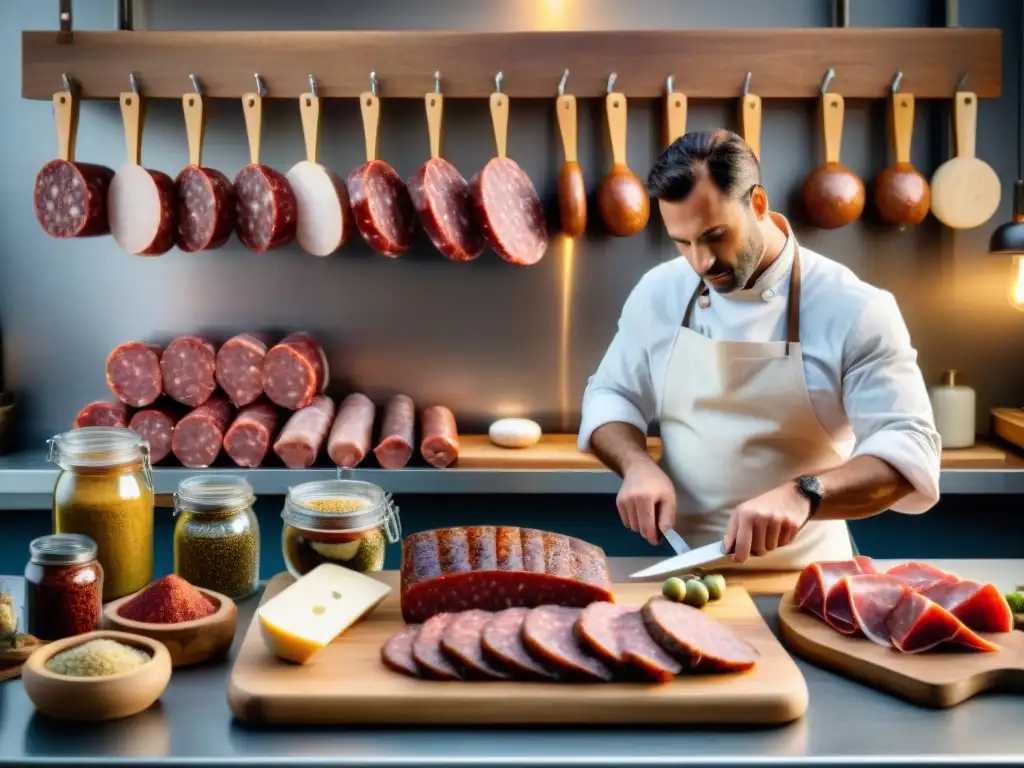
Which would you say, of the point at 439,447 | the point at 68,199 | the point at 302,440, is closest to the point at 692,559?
the point at 439,447

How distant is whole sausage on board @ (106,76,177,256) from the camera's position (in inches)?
125

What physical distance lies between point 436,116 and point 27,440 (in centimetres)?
174

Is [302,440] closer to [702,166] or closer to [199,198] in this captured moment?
[199,198]

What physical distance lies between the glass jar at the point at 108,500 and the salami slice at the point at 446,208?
1538 mm

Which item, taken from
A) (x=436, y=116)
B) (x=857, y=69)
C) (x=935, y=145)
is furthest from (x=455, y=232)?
(x=935, y=145)

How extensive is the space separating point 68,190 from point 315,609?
2.09 metres

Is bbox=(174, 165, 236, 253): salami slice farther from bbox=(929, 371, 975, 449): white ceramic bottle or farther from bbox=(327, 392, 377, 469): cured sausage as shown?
bbox=(929, 371, 975, 449): white ceramic bottle

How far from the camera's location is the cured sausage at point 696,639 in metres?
1.47

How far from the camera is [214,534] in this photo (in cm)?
177

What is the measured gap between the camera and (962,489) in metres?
3.07

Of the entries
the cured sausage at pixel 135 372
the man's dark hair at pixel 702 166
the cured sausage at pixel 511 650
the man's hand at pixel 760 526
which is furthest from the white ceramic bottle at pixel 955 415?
the cured sausage at pixel 135 372

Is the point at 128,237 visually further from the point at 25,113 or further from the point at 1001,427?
the point at 1001,427

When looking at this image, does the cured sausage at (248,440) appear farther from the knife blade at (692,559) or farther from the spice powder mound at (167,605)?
the knife blade at (692,559)

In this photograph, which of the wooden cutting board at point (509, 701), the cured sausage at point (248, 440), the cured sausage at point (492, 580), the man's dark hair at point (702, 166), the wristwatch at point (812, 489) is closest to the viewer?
the wooden cutting board at point (509, 701)
